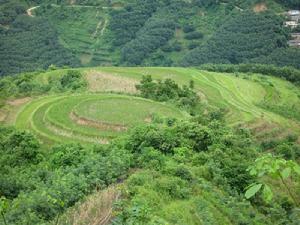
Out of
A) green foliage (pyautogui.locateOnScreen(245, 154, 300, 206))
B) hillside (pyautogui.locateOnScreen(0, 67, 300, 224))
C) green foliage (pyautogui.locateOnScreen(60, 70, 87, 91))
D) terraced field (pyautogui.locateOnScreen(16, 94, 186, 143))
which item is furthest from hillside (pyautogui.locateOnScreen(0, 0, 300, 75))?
green foliage (pyautogui.locateOnScreen(245, 154, 300, 206))

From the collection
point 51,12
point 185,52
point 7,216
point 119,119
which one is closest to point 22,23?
point 51,12

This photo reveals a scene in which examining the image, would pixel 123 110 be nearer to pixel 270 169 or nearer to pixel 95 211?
pixel 95 211

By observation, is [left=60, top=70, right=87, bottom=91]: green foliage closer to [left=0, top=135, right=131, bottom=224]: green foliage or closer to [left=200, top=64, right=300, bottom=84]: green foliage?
[left=0, top=135, right=131, bottom=224]: green foliage

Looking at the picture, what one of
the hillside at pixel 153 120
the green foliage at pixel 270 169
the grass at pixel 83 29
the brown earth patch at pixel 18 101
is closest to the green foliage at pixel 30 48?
the hillside at pixel 153 120

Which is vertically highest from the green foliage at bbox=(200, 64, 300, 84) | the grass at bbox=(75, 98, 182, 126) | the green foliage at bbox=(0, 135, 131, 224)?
the green foliage at bbox=(0, 135, 131, 224)

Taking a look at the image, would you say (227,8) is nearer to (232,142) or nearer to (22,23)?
(22,23)

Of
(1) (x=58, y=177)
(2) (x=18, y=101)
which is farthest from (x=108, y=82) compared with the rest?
(1) (x=58, y=177)
